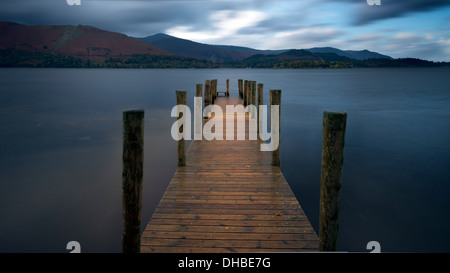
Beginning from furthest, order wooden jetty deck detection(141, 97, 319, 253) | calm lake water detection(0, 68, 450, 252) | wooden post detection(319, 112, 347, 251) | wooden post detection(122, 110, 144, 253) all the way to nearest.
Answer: calm lake water detection(0, 68, 450, 252)
wooden jetty deck detection(141, 97, 319, 253)
wooden post detection(122, 110, 144, 253)
wooden post detection(319, 112, 347, 251)

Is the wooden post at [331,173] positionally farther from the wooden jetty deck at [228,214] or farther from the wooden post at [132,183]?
the wooden post at [132,183]

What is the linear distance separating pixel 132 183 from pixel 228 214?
1.71m

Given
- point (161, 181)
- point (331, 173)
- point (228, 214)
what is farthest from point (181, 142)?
point (331, 173)

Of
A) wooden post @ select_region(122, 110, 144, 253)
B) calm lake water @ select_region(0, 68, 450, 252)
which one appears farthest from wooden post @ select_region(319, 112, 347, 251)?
calm lake water @ select_region(0, 68, 450, 252)

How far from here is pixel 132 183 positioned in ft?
11.1

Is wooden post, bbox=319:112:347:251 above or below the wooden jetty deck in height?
above

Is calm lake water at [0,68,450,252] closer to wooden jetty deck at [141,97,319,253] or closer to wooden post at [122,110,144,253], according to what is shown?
wooden jetty deck at [141,97,319,253]

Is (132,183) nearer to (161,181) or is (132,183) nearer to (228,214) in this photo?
(228,214)

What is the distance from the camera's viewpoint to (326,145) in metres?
3.32

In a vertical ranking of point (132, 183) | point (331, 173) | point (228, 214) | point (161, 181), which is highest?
point (331, 173)

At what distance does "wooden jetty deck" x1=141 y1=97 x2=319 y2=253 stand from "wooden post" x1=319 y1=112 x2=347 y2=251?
0.33 m

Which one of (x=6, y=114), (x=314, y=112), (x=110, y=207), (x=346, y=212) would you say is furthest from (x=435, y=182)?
(x=6, y=114)

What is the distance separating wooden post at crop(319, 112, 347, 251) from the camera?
3.23 metres
